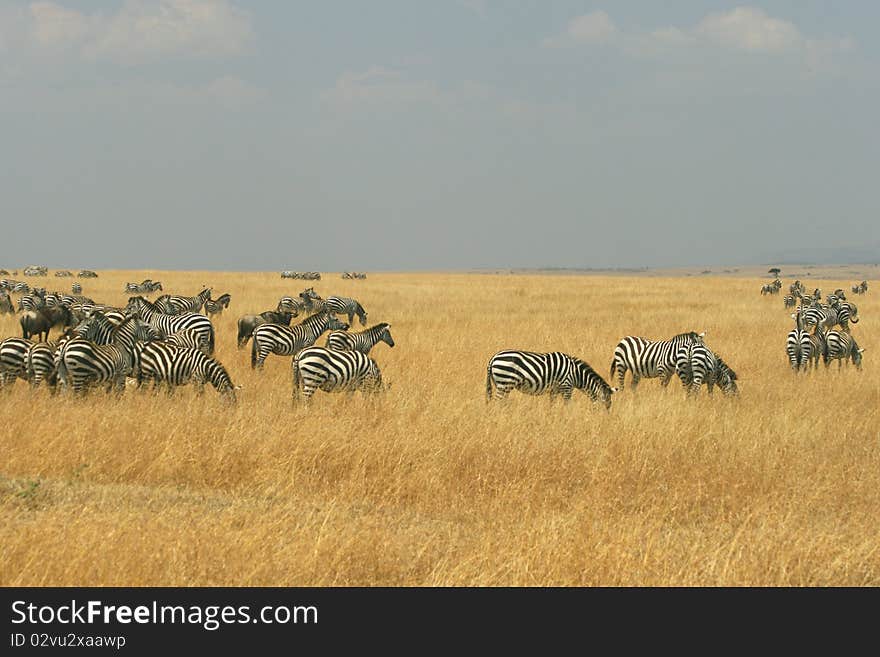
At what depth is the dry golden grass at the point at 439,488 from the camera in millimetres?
5738

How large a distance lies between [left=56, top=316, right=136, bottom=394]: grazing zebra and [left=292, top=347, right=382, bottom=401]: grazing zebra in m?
2.77

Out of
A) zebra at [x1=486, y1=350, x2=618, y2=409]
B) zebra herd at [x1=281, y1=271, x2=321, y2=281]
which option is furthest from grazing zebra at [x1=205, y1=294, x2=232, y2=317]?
zebra herd at [x1=281, y1=271, x2=321, y2=281]

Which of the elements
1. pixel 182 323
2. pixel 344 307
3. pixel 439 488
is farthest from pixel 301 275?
pixel 439 488

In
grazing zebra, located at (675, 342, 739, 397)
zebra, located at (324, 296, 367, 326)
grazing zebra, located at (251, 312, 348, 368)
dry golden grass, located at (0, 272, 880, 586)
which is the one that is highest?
zebra, located at (324, 296, 367, 326)

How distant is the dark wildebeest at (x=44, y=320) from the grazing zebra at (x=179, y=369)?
8.80 m

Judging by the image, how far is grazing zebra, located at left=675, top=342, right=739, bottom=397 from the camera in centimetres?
1355

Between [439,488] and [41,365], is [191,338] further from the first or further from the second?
[439,488]

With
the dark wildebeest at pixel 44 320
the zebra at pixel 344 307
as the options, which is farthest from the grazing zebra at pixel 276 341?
the zebra at pixel 344 307

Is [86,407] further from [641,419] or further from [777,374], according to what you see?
[777,374]

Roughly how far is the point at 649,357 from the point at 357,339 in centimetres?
577

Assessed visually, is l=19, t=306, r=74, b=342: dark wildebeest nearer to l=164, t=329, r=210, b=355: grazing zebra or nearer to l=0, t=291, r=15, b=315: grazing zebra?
l=164, t=329, r=210, b=355: grazing zebra

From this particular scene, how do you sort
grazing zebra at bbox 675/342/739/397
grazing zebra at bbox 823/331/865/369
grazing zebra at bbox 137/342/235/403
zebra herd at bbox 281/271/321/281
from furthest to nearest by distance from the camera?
zebra herd at bbox 281/271/321/281, grazing zebra at bbox 823/331/865/369, grazing zebra at bbox 675/342/739/397, grazing zebra at bbox 137/342/235/403

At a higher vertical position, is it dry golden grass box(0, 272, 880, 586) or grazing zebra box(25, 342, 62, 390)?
grazing zebra box(25, 342, 62, 390)

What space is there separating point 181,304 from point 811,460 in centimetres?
1932
